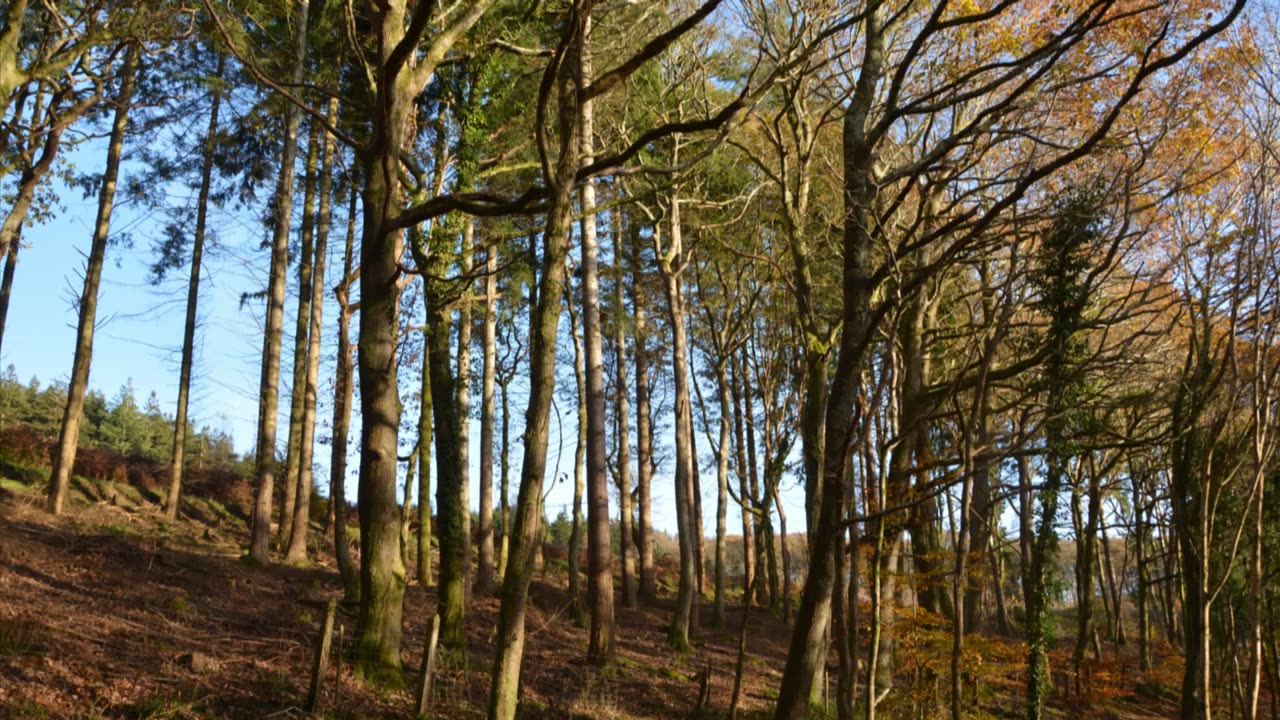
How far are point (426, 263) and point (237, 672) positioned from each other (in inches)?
184

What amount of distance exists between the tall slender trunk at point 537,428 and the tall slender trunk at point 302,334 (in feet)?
38.4

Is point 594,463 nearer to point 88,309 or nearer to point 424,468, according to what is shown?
point 424,468

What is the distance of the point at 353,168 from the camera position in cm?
1608

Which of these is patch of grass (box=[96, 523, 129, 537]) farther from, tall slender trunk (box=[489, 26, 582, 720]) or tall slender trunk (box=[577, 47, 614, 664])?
tall slender trunk (box=[489, 26, 582, 720])

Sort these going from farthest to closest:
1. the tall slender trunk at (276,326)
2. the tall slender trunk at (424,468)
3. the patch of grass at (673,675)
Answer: the tall slender trunk at (276,326), the tall slender trunk at (424,468), the patch of grass at (673,675)

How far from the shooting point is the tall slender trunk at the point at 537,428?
5707 mm

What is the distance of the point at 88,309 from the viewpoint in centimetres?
1634

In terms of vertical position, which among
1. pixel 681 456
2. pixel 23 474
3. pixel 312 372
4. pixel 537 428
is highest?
pixel 312 372

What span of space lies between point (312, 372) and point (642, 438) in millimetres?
6825

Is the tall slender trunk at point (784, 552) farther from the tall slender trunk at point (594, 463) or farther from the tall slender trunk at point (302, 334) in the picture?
the tall slender trunk at point (302, 334)

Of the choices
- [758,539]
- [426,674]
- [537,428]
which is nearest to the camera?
[537,428]

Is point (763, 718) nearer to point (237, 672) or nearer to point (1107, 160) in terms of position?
point (237, 672)

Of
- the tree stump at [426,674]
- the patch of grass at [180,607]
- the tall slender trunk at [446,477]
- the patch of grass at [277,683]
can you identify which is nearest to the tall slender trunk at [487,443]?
the tall slender trunk at [446,477]

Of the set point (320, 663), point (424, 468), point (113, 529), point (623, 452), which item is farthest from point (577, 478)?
point (320, 663)
